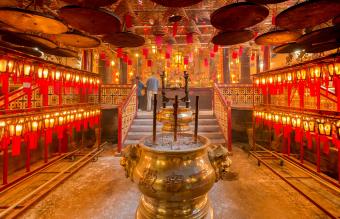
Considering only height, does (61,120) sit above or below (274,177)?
above

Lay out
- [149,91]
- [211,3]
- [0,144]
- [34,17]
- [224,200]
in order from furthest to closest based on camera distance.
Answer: [149,91] < [211,3] < [224,200] < [0,144] < [34,17]

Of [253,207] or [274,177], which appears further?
[274,177]

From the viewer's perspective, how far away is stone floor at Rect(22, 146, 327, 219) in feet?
12.5

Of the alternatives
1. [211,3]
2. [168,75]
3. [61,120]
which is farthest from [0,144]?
[168,75]

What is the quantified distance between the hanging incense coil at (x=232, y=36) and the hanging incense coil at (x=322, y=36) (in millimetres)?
1197

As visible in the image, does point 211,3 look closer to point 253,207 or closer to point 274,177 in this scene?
point 274,177

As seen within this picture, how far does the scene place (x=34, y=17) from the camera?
3168 mm

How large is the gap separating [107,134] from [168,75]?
863cm

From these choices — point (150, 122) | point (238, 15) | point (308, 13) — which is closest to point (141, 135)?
point (150, 122)

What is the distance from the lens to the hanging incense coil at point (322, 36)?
3.29m

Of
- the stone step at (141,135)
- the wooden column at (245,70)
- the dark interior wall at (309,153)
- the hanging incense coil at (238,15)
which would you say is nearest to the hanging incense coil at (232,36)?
the hanging incense coil at (238,15)

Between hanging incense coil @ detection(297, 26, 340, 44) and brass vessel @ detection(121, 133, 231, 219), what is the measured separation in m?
2.85

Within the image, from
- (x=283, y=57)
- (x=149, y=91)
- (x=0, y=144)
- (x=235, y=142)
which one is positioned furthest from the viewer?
(x=149, y=91)

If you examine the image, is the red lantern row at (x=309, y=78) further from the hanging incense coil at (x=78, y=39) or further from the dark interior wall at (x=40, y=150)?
the dark interior wall at (x=40, y=150)
